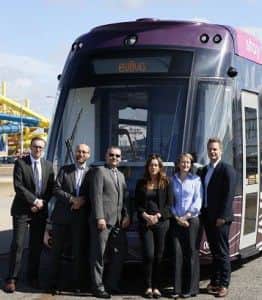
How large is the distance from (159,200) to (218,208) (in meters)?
0.70

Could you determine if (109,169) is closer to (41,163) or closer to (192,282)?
(41,163)

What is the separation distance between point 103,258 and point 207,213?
1.31 meters

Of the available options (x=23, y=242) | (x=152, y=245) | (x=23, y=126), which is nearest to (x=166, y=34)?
(x=152, y=245)

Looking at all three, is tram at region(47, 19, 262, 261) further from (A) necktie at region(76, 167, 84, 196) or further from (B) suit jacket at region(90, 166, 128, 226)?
(A) necktie at region(76, 167, 84, 196)

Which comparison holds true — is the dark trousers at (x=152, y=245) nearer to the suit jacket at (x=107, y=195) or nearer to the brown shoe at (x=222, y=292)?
the suit jacket at (x=107, y=195)

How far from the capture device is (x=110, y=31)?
332 inches

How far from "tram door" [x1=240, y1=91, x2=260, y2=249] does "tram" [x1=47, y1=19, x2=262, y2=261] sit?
0.04ft

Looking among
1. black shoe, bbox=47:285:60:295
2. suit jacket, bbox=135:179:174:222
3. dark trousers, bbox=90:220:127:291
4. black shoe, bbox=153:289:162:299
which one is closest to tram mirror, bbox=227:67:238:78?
suit jacket, bbox=135:179:174:222

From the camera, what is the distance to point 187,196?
738cm

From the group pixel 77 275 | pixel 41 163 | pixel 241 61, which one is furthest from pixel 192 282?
pixel 241 61

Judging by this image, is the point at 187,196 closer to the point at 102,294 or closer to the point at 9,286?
the point at 102,294

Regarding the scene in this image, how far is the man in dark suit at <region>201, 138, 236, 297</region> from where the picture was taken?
7363 mm

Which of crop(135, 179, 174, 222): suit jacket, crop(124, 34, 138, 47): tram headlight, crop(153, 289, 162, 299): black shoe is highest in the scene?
crop(124, 34, 138, 47): tram headlight

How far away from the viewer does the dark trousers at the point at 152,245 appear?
7.30m
